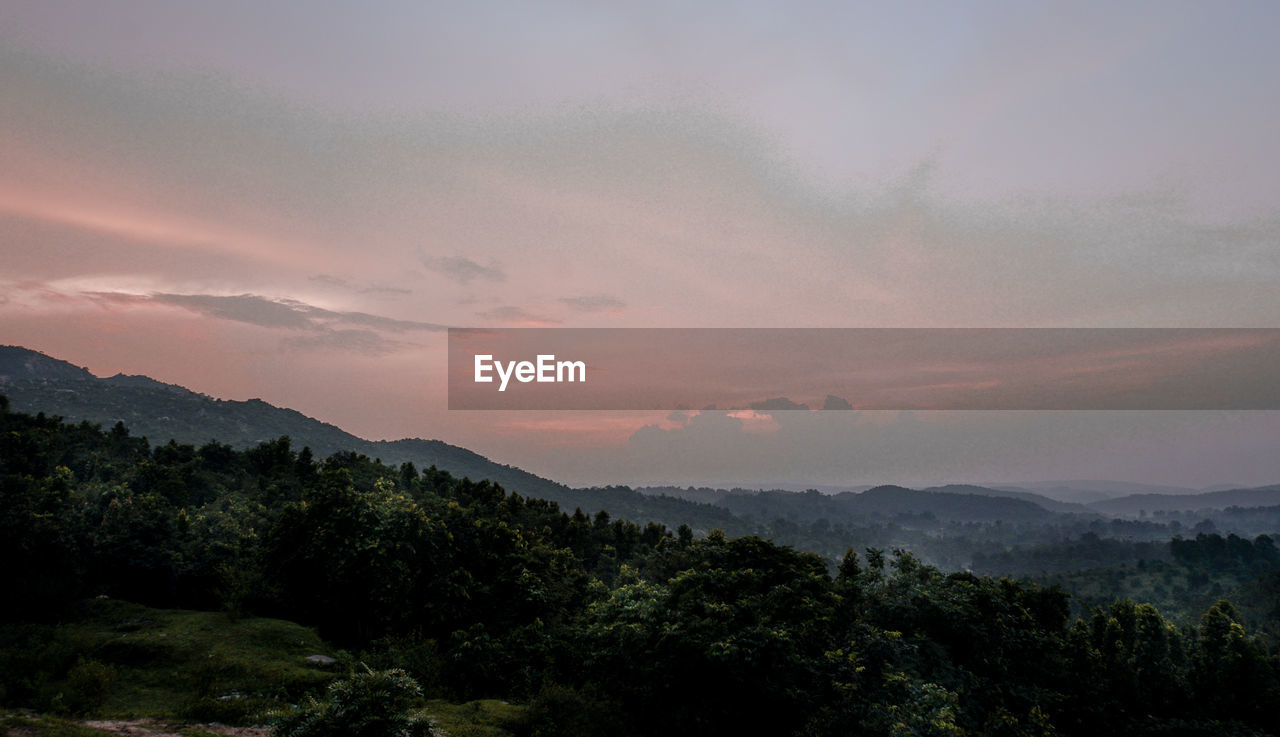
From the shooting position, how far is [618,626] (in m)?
24.0

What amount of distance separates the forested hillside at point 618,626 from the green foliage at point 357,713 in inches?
14.2

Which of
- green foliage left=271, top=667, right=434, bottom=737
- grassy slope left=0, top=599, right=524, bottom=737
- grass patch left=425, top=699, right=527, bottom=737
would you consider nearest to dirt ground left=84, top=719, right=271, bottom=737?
grassy slope left=0, top=599, right=524, bottom=737

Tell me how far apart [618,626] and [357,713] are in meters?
13.3

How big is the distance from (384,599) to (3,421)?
47.9 m

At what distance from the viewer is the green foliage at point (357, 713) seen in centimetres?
1188

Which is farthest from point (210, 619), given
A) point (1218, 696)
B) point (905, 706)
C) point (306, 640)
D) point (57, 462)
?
point (1218, 696)

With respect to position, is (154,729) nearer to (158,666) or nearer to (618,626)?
(158,666)

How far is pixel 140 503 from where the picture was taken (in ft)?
108

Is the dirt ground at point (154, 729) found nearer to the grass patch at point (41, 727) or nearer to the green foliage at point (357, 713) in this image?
the grass patch at point (41, 727)

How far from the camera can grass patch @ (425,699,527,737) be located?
1922cm

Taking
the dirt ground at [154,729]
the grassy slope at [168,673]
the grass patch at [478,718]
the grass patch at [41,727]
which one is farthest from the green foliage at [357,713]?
the grass patch at [41,727]

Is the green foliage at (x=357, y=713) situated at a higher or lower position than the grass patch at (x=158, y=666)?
higher

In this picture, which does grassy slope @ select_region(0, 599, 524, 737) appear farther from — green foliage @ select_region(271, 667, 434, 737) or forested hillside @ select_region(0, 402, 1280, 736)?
green foliage @ select_region(271, 667, 434, 737)

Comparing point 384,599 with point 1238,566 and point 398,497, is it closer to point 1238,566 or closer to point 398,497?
point 398,497
